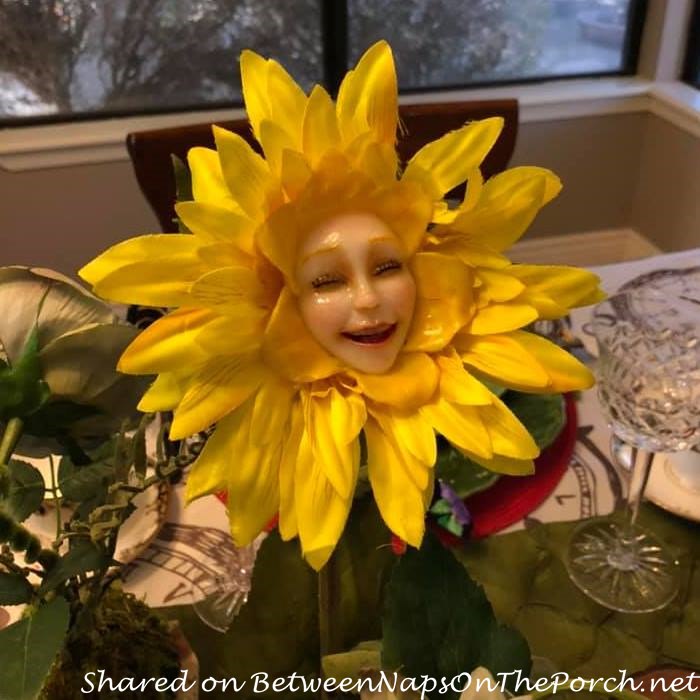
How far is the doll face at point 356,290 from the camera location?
1.17 feet

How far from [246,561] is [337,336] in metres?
0.45

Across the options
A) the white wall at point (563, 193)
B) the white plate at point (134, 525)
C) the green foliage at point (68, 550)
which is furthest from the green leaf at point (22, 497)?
the white wall at point (563, 193)

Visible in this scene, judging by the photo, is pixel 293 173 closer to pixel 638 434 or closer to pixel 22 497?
pixel 22 497

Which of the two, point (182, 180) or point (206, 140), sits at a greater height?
point (182, 180)

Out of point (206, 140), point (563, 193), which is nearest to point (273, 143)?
point (206, 140)

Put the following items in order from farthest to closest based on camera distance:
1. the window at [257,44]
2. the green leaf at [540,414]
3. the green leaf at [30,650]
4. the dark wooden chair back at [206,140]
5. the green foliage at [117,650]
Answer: the window at [257,44] → the dark wooden chair back at [206,140] → the green leaf at [540,414] → the green foliage at [117,650] → the green leaf at [30,650]

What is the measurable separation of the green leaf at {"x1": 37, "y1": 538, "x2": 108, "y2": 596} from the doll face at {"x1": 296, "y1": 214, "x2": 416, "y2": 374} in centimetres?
13

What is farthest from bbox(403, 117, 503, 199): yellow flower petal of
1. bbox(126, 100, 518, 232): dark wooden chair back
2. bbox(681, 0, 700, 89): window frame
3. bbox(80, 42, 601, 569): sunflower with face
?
bbox(681, 0, 700, 89): window frame

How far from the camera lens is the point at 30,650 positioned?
13.2 inches

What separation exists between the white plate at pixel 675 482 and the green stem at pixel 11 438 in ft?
2.06

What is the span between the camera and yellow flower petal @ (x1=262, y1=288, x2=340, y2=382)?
35cm

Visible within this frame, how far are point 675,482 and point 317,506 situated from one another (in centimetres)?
59

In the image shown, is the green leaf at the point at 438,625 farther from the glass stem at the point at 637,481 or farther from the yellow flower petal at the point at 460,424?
the glass stem at the point at 637,481

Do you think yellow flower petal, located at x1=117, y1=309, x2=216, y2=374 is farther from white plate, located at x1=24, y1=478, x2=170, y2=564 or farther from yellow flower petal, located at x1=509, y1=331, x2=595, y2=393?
white plate, located at x1=24, y1=478, x2=170, y2=564
